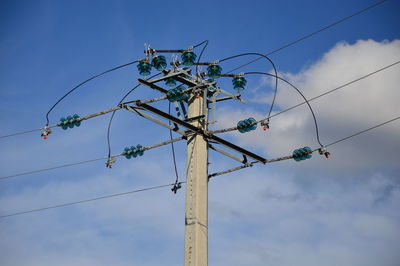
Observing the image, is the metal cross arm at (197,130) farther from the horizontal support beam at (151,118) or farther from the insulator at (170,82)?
the insulator at (170,82)

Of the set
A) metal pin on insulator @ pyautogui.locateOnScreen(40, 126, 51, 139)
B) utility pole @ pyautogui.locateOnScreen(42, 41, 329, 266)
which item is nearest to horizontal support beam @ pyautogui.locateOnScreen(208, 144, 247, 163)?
utility pole @ pyautogui.locateOnScreen(42, 41, 329, 266)

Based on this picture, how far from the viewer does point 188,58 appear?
43.6ft

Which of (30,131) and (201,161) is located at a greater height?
(30,131)

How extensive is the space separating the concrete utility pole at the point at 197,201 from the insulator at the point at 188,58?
1519mm

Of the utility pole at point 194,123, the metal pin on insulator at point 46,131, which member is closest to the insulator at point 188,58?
the utility pole at point 194,123

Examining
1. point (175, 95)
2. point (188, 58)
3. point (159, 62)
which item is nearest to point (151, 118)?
point (175, 95)

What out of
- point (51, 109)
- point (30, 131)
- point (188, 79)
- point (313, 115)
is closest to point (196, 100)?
point (188, 79)

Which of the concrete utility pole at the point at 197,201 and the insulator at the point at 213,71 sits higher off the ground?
the insulator at the point at 213,71

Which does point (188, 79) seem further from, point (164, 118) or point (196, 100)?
point (164, 118)

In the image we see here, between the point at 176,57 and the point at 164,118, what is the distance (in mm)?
2074

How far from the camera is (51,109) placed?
15070mm

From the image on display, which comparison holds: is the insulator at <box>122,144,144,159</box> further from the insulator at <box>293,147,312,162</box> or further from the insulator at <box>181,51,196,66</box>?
the insulator at <box>293,147,312,162</box>

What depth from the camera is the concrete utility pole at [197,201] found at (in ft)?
35.2

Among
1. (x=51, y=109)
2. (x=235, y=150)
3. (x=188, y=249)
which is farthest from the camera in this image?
(x=51, y=109)
